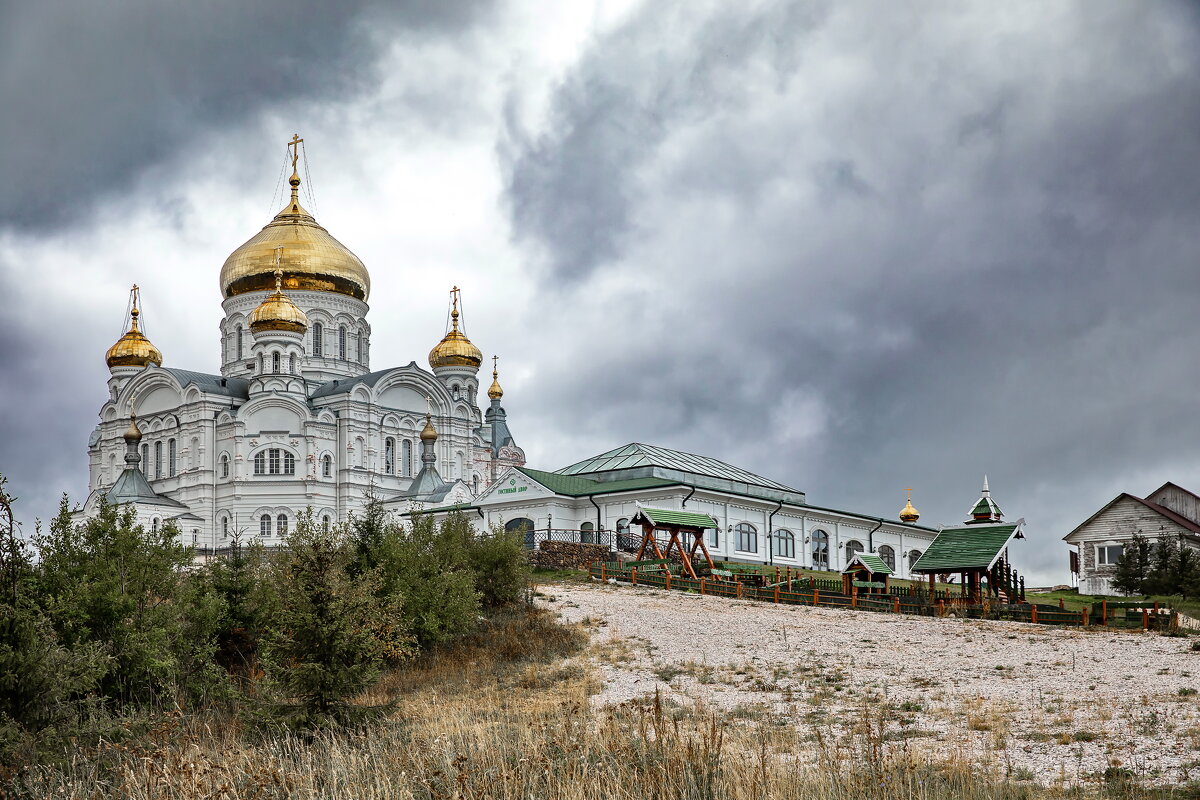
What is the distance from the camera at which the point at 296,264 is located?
2522 inches

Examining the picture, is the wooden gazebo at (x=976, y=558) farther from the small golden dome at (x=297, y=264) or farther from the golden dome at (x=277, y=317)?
the small golden dome at (x=297, y=264)

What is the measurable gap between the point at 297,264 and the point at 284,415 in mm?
10206

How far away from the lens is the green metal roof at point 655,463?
49750mm

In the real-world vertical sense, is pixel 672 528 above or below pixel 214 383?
below

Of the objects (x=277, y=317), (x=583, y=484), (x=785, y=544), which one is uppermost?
(x=277, y=317)

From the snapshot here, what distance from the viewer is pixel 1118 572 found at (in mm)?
38344

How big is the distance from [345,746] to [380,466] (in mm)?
47915

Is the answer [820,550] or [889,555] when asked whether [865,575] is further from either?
[889,555]

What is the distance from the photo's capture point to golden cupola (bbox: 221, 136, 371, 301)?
209 ft

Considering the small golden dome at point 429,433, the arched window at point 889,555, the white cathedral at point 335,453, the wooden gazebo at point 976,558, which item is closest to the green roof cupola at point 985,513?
the wooden gazebo at point 976,558

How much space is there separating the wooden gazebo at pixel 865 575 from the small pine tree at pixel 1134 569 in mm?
9458

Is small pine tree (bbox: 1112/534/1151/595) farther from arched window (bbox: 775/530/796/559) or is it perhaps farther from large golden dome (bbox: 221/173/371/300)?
large golden dome (bbox: 221/173/371/300)

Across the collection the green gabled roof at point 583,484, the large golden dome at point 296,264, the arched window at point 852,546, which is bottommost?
the arched window at point 852,546

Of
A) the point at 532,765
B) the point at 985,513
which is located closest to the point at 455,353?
the point at 985,513
